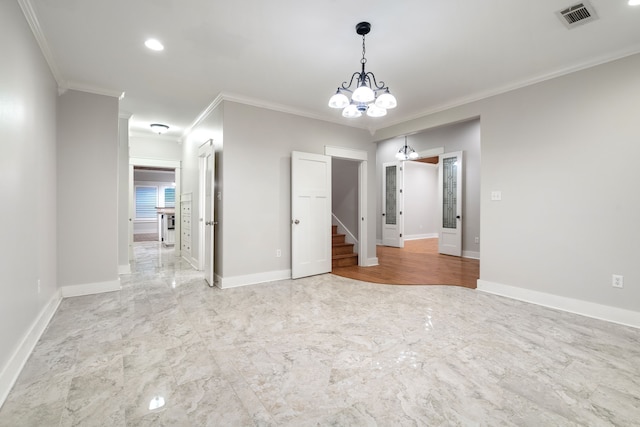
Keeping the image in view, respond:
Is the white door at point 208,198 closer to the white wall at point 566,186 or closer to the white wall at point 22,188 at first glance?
the white wall at point 22,188

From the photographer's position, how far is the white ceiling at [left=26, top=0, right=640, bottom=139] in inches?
93.2

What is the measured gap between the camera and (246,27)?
103 inches

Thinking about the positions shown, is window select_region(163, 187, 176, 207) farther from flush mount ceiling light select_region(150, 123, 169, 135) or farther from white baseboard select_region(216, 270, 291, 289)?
white baseboard select_region(216, 270, 291, 289)

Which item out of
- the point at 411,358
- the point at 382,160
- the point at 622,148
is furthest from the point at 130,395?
the point at 382,160

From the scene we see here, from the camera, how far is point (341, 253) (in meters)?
5.97

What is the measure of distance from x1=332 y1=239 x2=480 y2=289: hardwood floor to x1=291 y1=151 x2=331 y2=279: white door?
55 centimetres

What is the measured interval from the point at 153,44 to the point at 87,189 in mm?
2203

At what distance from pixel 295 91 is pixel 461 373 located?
147 inches

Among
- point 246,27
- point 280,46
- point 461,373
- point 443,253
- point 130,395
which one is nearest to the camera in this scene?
point 130,395

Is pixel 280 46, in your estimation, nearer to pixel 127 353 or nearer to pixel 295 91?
pixel 295 91

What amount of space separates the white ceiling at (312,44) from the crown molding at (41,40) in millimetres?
17

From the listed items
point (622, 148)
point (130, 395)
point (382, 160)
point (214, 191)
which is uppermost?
point (382, 160)

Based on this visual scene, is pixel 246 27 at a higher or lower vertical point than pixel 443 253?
higher

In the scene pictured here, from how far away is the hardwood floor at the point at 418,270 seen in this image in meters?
4.58
